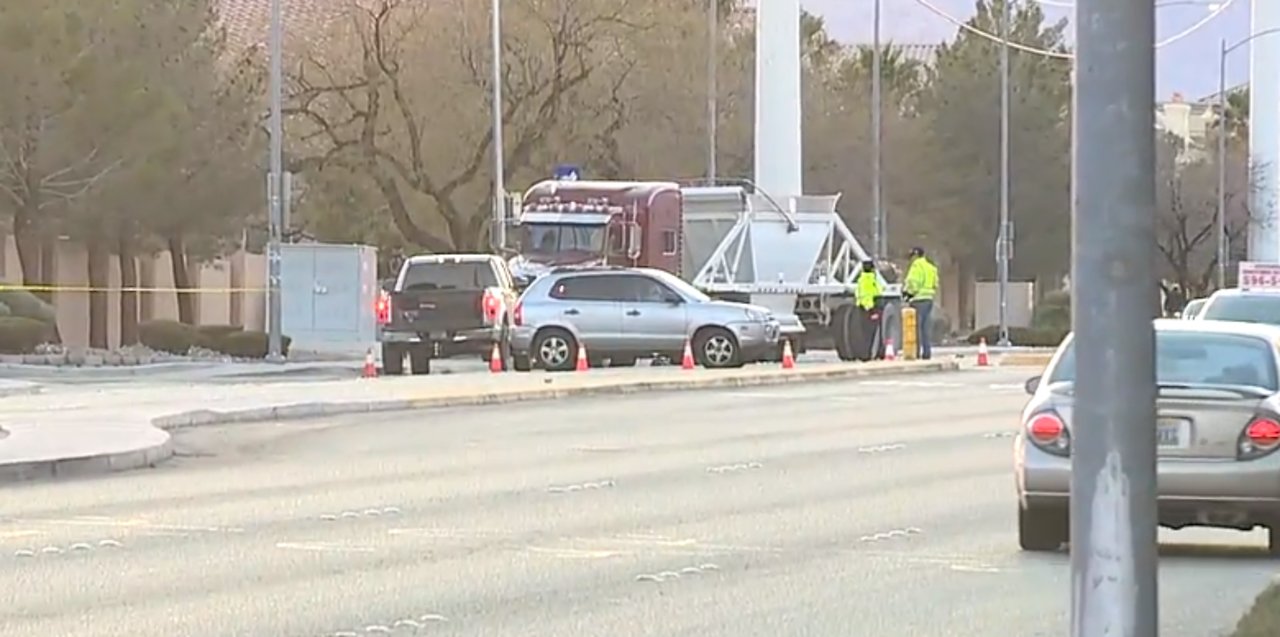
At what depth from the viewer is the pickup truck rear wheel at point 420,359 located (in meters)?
36.3

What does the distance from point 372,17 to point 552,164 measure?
20.5ft

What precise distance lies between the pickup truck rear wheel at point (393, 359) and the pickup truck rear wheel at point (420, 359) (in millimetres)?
179

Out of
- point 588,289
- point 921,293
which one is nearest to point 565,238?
point 588,289

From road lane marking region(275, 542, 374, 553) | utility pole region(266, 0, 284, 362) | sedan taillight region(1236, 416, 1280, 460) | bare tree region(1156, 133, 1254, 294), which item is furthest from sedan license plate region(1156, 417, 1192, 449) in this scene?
bare tree region(1156, 133, 1254, 294)

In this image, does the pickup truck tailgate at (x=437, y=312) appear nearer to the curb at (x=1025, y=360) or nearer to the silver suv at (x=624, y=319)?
the silver suv at (x=624, y=319)

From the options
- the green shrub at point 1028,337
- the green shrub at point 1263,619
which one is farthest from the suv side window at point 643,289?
the green shrub at point 1028,337

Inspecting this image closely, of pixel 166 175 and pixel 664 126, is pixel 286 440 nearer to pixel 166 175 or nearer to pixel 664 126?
pixel 166 175

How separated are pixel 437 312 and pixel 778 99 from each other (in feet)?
56.6

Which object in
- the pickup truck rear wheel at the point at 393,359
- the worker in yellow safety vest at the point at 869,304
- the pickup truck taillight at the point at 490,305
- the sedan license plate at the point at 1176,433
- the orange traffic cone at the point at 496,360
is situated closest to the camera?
the sedan license plate at the point at 1176,433

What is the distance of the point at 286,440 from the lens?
74.5ft

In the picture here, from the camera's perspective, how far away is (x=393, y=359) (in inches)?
1449

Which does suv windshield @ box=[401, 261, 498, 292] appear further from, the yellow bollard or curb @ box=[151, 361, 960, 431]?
the yellow bollard

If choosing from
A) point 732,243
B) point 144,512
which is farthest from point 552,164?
point 144,512

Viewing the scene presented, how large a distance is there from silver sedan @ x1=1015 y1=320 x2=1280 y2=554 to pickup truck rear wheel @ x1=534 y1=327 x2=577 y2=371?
21604mm
